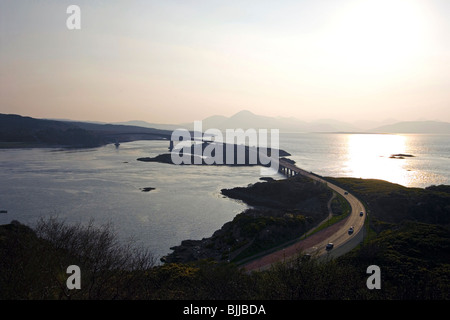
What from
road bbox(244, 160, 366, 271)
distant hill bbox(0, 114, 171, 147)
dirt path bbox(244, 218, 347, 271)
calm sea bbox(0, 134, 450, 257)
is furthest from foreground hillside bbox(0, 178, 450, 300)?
distant hill bbox(0, 114, 171, 147)

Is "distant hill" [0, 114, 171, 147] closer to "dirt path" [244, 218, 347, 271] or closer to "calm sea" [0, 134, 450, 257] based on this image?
"calm sea" [0, 134, 450, 257]

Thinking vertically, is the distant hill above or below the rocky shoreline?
above

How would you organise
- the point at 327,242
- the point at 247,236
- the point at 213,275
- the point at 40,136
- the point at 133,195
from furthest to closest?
1. the point at 40,136
2. the point at 133,195
3. the point at 247,236
4. the point at 327,242
5. the point at 213,275

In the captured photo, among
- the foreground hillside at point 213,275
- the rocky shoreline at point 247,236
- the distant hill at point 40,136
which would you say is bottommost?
the rocky shoreline at point 247,236

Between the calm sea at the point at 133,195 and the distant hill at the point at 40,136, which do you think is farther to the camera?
the distant hill at the point at 40,136

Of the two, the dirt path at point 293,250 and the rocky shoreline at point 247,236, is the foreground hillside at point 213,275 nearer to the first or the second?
the dirt path at point 293,250

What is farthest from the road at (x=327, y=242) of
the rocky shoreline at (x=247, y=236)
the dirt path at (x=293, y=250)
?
the rocky shoreline at (x=247, y=236)

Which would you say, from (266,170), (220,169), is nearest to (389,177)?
(266,170)

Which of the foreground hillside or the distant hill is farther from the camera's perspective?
the distant hill

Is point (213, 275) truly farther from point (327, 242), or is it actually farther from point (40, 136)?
point (40, 136)

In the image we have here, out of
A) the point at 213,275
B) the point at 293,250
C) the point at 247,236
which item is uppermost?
the point at 213,275

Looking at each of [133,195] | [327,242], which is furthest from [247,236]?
[133,195]
